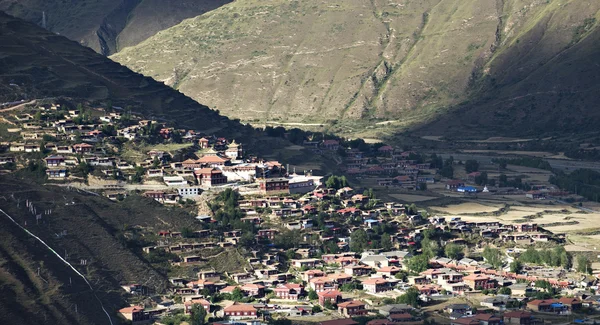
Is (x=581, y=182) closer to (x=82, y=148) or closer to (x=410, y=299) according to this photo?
(x=82, y=148)

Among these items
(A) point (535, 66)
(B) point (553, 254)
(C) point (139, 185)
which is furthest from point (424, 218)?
(A) point (535, 66)

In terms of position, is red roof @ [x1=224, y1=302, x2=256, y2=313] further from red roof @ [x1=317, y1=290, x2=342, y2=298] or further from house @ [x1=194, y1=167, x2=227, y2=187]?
house @ [x1=194, y1=167, x2=227, y2=187]

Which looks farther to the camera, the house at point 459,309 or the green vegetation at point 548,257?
the green vegetation at point 548,257


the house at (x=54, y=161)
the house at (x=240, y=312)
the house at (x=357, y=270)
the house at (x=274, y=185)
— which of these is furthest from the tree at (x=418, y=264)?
the house at (x=54, y=161)

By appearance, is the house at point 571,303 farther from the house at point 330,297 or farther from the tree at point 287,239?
the tree at point 287,239

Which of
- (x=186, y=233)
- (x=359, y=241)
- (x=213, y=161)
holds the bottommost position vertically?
(x=359, y=241)

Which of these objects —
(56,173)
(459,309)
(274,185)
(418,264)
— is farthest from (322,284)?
(56,173)
